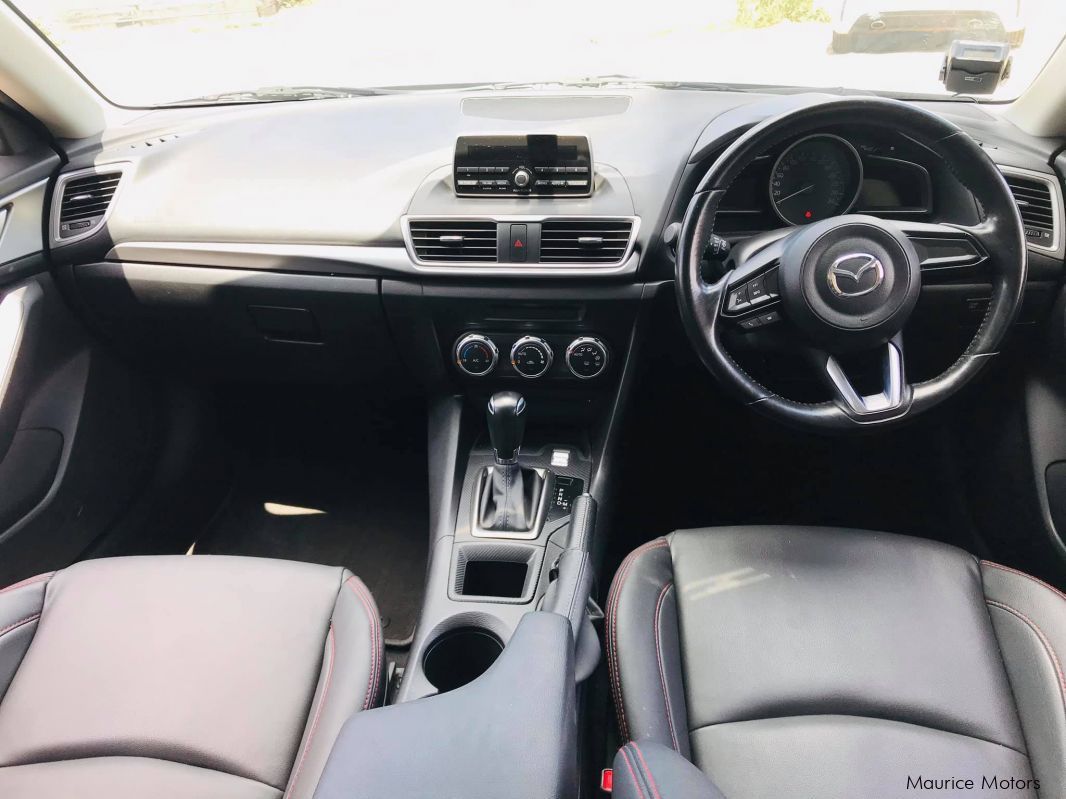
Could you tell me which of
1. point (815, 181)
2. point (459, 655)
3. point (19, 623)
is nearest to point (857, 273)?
point (815, 181)

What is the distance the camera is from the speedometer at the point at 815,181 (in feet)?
4.97

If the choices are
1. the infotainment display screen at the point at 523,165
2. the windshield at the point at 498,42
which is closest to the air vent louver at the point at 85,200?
the windshield at the point at 498,42

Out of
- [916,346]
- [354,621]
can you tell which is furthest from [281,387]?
[916,346]

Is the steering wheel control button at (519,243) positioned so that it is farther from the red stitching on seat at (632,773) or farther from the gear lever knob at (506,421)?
the red stitching on seat at (632,773)

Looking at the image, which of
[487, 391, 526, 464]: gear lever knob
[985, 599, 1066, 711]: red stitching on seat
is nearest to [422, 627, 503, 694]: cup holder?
[487, 391, 526, 464]: gear lever knob

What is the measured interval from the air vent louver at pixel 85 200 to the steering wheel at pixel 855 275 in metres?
1.49

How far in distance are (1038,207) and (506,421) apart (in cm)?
132

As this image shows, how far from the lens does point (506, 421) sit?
1.63m

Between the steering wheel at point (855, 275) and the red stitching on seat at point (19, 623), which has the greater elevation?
the steering wheel at point (855, 275)

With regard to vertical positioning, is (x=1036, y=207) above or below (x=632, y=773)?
above

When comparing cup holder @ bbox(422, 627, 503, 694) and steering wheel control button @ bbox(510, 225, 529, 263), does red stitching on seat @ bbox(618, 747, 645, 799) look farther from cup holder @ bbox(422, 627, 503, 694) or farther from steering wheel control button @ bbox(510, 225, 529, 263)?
steering wheel control button @ bbox(510, 225, 529, 263)

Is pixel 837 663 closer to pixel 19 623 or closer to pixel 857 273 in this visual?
pixel 857 273

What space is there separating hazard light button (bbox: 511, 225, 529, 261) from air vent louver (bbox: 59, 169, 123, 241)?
3.57 feet

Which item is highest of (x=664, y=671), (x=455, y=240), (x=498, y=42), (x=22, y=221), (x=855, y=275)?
(x=498, y=42)
